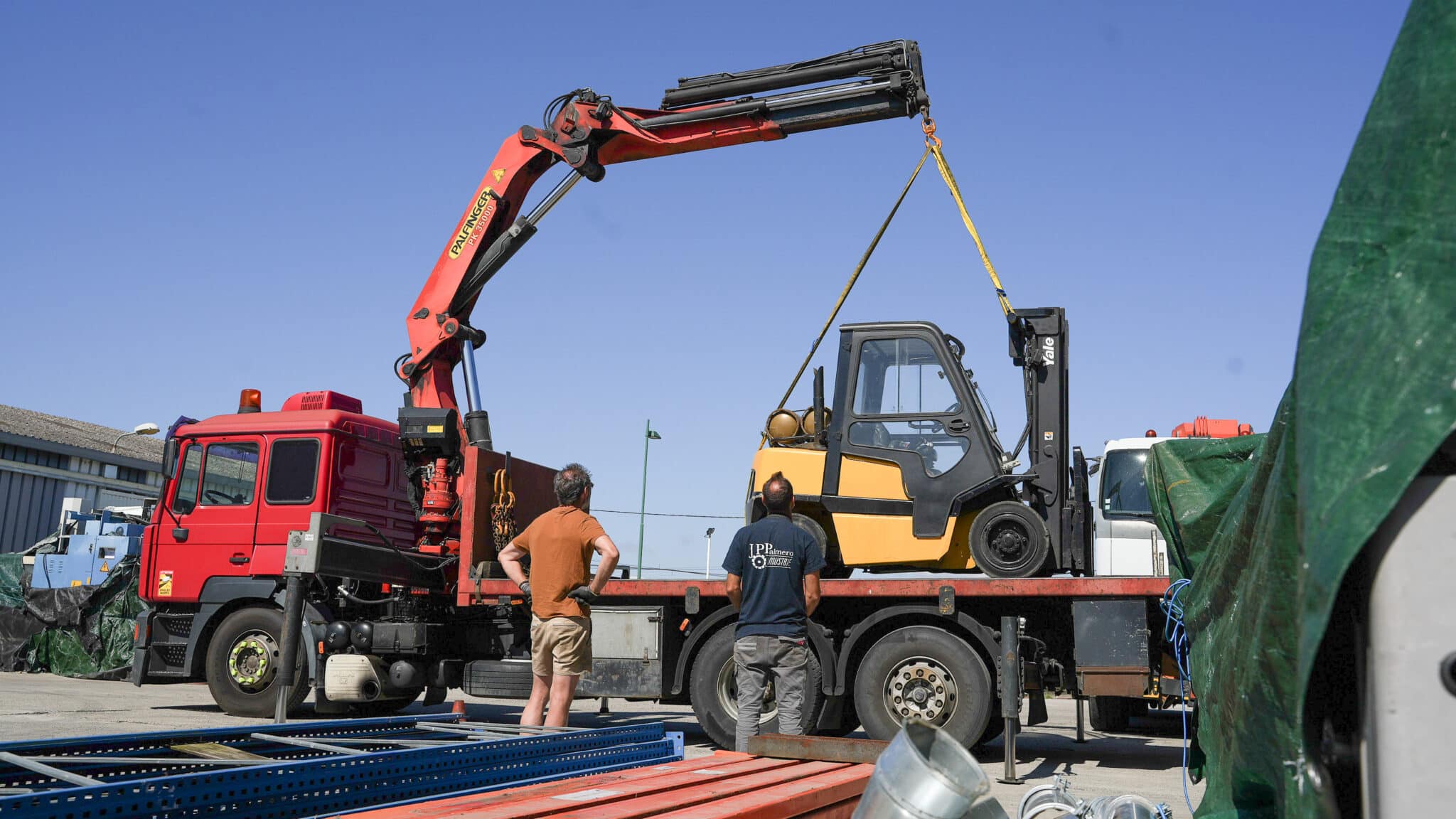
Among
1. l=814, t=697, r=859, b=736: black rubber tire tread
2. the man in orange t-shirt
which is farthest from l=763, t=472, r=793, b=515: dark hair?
l=814, t=697, r=859, b=736: black rubber tire tread

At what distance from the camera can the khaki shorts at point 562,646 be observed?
6.89 m

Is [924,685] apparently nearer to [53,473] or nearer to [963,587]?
[963,587]

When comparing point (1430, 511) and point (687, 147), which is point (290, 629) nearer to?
point (687, 147)

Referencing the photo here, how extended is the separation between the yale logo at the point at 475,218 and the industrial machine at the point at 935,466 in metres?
4.17

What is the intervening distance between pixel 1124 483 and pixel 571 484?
8.77m

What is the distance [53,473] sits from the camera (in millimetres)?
31766

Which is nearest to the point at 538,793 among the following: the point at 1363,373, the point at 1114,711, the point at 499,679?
the point at 1363,373

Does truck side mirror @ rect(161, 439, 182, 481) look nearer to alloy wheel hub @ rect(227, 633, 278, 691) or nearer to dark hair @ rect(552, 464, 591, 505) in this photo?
alloy wheel hub @ rect(227, 633, 278, 691)

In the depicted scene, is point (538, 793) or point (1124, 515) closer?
point (538, 793)

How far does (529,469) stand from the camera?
11250 mm

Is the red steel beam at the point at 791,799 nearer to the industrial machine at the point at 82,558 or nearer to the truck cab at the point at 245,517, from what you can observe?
the truck cab at the point at 245,517

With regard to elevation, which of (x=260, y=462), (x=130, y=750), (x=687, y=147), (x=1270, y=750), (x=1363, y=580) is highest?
(x=687, y=147)

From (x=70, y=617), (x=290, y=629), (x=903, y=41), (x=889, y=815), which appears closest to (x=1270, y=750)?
(x=889, y=815)

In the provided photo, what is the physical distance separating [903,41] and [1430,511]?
9.40 metres
